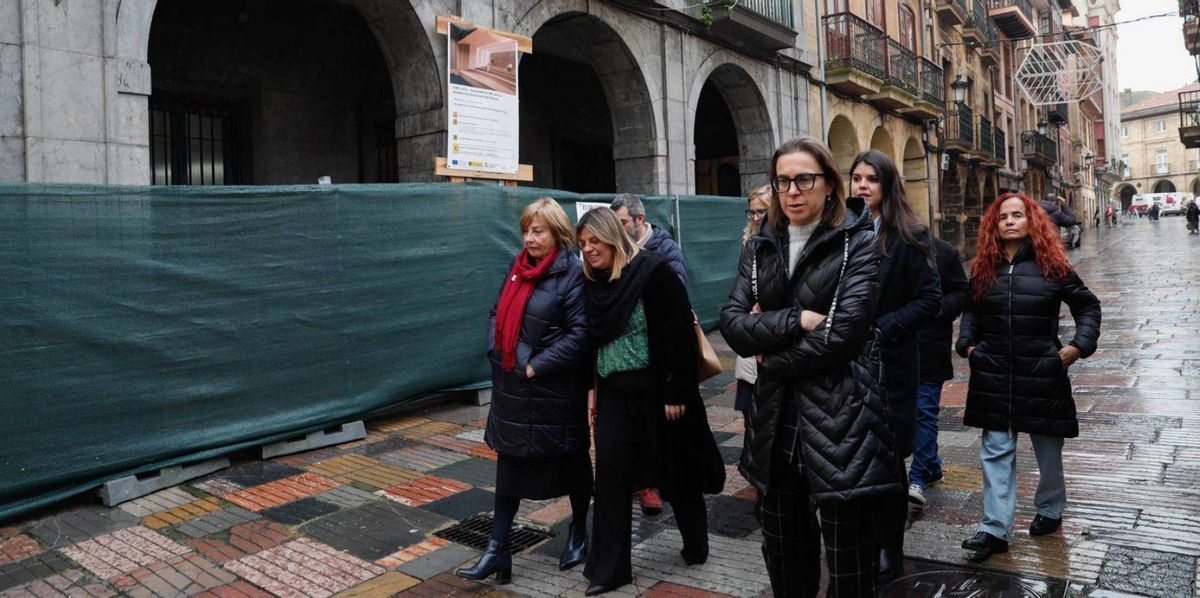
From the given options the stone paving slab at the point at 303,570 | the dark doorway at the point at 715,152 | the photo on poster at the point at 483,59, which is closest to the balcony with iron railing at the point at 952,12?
the dark doorway at the point at 715,152

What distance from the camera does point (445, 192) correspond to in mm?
7090

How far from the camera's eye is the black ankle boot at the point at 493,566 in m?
3.73

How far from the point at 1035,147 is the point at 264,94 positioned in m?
35.1

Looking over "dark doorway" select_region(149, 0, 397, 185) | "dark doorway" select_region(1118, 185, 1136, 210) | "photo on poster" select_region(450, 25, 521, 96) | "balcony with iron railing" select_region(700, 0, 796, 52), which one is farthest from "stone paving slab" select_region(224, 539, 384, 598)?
"dark doorway" select_region(1118, 185, 1136, 210)

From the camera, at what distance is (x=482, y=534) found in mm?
4430

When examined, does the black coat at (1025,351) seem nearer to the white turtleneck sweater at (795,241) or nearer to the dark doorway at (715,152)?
the white turtleneck sweater at (795,241)

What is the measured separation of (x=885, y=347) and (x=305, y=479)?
364 cm

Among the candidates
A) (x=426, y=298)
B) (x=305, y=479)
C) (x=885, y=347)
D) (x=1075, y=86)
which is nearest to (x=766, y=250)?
(x=885, y=347)

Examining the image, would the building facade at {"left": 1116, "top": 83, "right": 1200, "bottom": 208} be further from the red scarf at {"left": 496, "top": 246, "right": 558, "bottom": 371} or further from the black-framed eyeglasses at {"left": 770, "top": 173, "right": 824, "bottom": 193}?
the black-framed eyeglasses at {"left": 770, "top": 173, "right": 824, "bottom": 193}

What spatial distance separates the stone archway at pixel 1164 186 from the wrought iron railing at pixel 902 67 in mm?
84674

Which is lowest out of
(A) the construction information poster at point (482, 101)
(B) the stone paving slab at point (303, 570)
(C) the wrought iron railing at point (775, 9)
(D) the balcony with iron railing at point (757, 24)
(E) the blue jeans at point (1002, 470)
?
(B) the stone paving slab at point (303, 570)

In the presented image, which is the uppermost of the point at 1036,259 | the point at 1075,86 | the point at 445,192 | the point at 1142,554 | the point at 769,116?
the point at 1075,86

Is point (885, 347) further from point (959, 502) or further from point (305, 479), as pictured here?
point (305, 479)

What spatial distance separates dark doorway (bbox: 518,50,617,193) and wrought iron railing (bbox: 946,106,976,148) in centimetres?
1320
